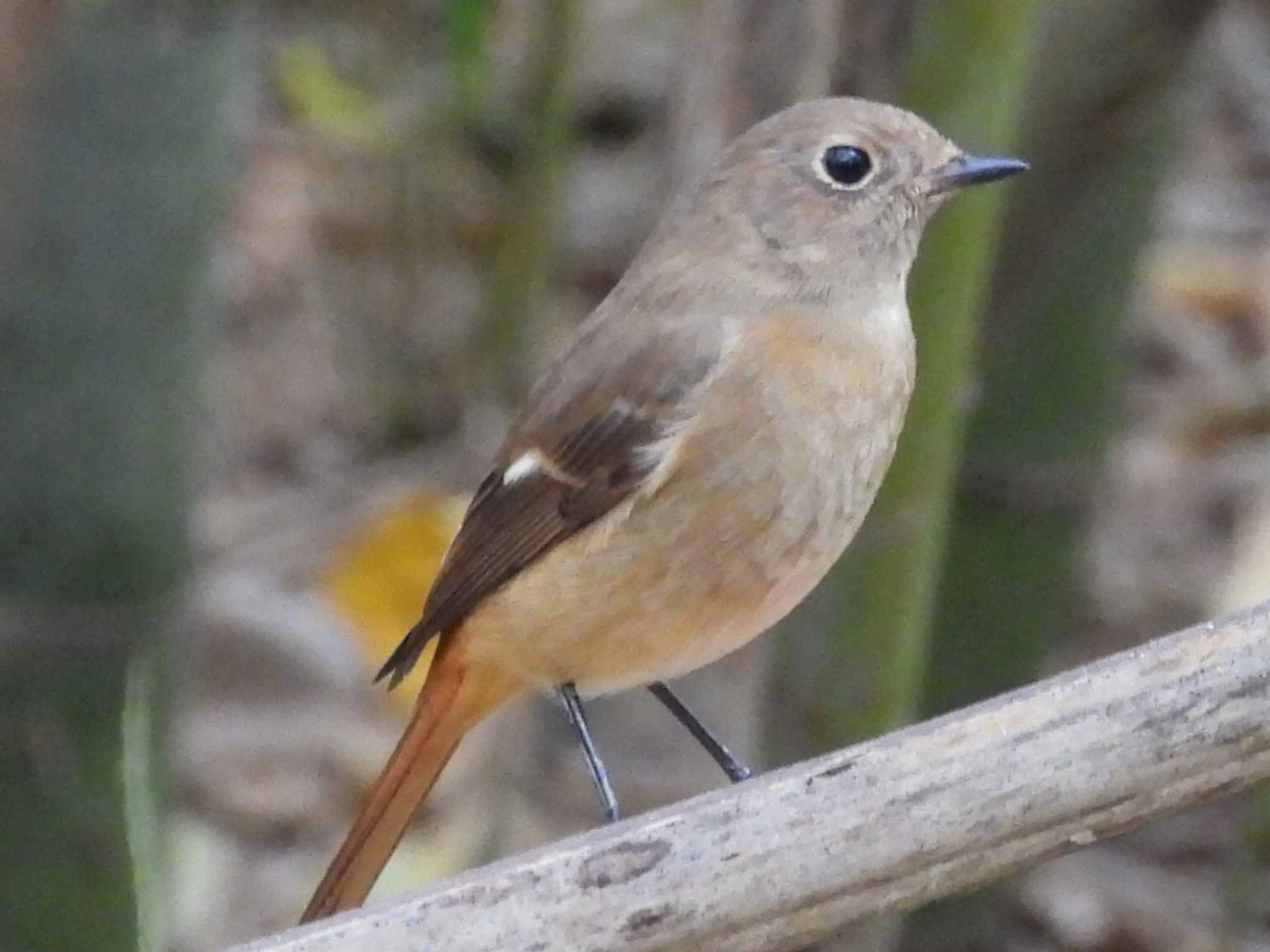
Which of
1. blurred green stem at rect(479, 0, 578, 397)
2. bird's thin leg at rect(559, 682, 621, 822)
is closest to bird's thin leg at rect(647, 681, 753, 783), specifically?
bird's thin leg at rect(559, 682, 621, 822)

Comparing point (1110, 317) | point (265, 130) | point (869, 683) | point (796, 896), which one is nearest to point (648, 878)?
point (796, 896)

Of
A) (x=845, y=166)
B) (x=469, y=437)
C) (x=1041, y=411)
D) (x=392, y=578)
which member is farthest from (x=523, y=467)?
(x=469, y=437)

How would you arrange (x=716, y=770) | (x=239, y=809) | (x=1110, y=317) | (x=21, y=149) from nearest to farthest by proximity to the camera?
(x=21, y=149)
(x=1110, y=317)
(x=716, y=770)
(x=239, y=809)

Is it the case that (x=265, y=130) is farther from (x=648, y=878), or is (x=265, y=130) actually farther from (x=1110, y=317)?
(x=648, y=878)

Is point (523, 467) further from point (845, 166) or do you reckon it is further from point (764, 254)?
point (845, 166)

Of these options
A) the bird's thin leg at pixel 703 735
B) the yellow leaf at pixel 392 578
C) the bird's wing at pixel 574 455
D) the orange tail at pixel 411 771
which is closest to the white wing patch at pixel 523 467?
the bird's wing at pixel 574 455

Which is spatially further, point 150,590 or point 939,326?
point 150,590
